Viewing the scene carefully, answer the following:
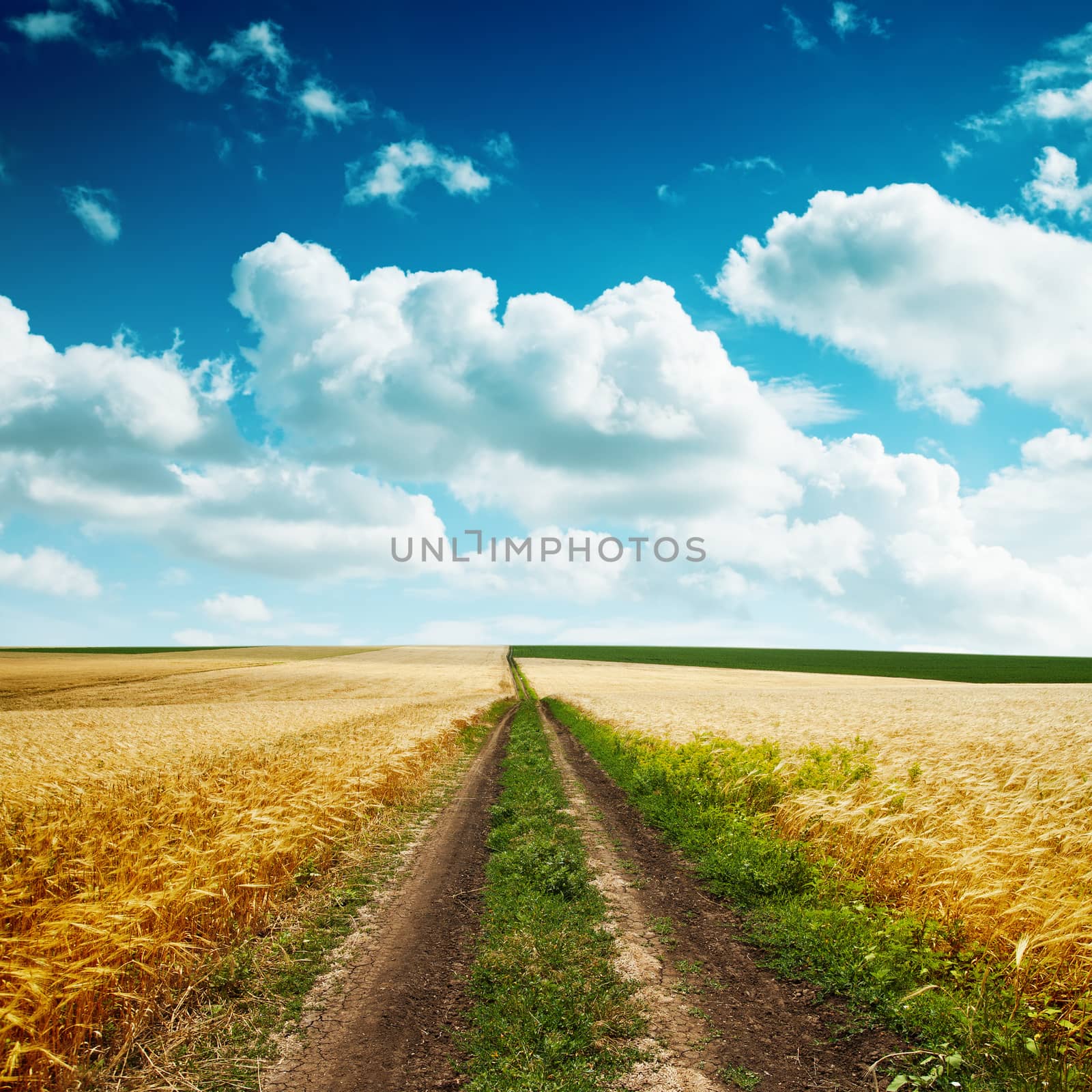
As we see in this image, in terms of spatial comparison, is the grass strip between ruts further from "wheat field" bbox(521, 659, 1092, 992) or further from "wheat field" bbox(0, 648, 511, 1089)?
"wheat field" bbox(521, 659, 1092, 992)

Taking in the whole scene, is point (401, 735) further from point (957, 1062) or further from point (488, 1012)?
point (957, 1062)

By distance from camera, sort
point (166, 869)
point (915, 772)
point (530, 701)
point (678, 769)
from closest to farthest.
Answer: point (166, 869)
point (915, 772)
point (678, 769)
point (530, 701)

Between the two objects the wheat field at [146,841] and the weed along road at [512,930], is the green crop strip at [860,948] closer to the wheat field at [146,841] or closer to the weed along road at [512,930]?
the weed along road at [512,930]

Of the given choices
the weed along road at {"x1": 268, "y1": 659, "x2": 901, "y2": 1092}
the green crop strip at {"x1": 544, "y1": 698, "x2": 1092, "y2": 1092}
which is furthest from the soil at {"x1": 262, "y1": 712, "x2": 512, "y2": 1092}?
the green crop strip at {"x1": 544, "y1": 698, "x2": 1092, "y2": 1092}

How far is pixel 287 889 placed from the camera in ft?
27.2

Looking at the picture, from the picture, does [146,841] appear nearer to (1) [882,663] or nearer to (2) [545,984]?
(2) [545,984]

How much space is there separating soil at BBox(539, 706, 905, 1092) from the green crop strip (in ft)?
0.89

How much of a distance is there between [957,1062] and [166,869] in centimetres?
777

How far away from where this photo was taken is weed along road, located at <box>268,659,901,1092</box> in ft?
15.2

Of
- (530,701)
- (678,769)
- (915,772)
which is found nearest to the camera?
(915,772)

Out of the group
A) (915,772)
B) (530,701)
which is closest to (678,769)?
(915,772)

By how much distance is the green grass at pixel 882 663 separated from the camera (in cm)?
8088

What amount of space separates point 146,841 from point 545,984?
17.4 ft

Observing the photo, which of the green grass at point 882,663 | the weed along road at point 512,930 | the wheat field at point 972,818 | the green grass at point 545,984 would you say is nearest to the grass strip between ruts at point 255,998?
the weed along road at point 512,930
